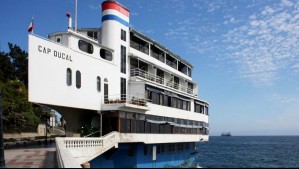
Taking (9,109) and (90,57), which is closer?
(90,57)

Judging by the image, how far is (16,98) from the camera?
50.6 metres

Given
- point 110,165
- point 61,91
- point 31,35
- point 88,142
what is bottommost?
point 110,165

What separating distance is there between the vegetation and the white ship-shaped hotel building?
1837 centimetres

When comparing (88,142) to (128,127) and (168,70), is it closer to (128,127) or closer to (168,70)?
(128,127)

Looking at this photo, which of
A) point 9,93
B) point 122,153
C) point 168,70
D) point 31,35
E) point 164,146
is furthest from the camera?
point 9,93

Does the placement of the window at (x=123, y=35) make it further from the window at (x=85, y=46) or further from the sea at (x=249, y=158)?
the sea at (x=249, y=158)

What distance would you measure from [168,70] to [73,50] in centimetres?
1626

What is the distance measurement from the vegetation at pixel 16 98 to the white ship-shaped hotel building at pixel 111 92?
60.3 feet

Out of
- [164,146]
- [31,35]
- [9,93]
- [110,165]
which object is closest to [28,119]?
[9,93]

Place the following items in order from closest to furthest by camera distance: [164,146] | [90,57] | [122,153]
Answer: [90,57], [122,153], [164,146]

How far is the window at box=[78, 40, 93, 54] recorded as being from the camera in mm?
27184

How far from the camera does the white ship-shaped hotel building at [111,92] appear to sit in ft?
76.8

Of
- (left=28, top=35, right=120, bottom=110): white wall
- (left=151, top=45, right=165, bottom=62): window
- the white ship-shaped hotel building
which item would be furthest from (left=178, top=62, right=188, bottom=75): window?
(left=28, top=35, right=120, bottom=110): white wall

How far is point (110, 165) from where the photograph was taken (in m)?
28.1
